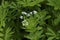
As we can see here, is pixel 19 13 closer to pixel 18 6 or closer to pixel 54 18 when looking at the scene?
pixel 18 6

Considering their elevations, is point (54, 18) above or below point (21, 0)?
below

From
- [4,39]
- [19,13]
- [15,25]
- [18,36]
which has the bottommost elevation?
[4,39]

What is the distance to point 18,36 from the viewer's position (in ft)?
5.50

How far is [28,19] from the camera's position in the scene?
146cm

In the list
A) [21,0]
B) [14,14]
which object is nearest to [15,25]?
[14,14]

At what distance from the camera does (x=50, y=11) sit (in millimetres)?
1757

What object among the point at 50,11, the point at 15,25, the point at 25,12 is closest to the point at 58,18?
the point at 50,11

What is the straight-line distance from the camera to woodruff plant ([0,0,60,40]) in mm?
1464

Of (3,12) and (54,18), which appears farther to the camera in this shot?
(54,18)

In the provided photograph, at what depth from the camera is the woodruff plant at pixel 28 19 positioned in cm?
146

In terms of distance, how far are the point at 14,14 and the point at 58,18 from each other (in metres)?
0.46

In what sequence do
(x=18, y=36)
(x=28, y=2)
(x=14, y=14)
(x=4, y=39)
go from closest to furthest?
(x=4, y=39) < (x=28, y=2) < (x=18, y=36) < (x=14, y=14)

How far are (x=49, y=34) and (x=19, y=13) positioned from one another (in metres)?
0.46

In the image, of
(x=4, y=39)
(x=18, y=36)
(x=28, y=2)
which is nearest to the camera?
(x=4, y=39)
